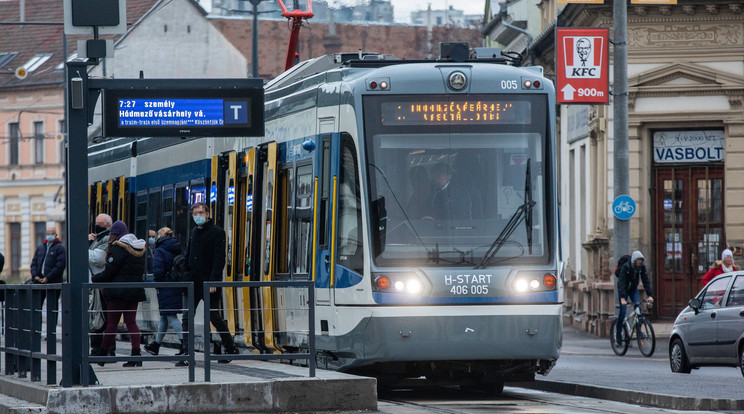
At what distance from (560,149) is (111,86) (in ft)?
88.6

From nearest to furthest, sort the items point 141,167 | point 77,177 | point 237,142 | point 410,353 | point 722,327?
1. point 77,177
2. point 410,353
3. point 237,142
4. point 722,327
5. point 141,167

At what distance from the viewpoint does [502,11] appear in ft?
163

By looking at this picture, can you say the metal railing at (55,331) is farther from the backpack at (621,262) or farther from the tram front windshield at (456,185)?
the backpack at (621,262)

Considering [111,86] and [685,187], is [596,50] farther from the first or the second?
[111,86]

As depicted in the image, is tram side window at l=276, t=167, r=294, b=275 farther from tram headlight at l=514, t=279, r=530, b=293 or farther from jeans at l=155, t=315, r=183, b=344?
tram headlight at l=514, t=279, r=530, b=293

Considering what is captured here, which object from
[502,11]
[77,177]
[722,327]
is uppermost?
[502,11]

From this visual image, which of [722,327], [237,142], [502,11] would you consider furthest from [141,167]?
[502,11]

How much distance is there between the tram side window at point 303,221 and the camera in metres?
15.7

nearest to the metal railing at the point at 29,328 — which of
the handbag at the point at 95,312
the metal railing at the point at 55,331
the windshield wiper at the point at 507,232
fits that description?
the metal railing at the point at 55,331

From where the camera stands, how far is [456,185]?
1498cm

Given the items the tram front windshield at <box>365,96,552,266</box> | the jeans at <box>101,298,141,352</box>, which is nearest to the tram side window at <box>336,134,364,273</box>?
the tram front windshield at <box>365,96,552,266</box>

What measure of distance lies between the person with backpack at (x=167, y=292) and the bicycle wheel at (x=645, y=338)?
8623 mm

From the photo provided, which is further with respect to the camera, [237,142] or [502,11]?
[502,11]

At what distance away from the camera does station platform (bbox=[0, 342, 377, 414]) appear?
1233cm
